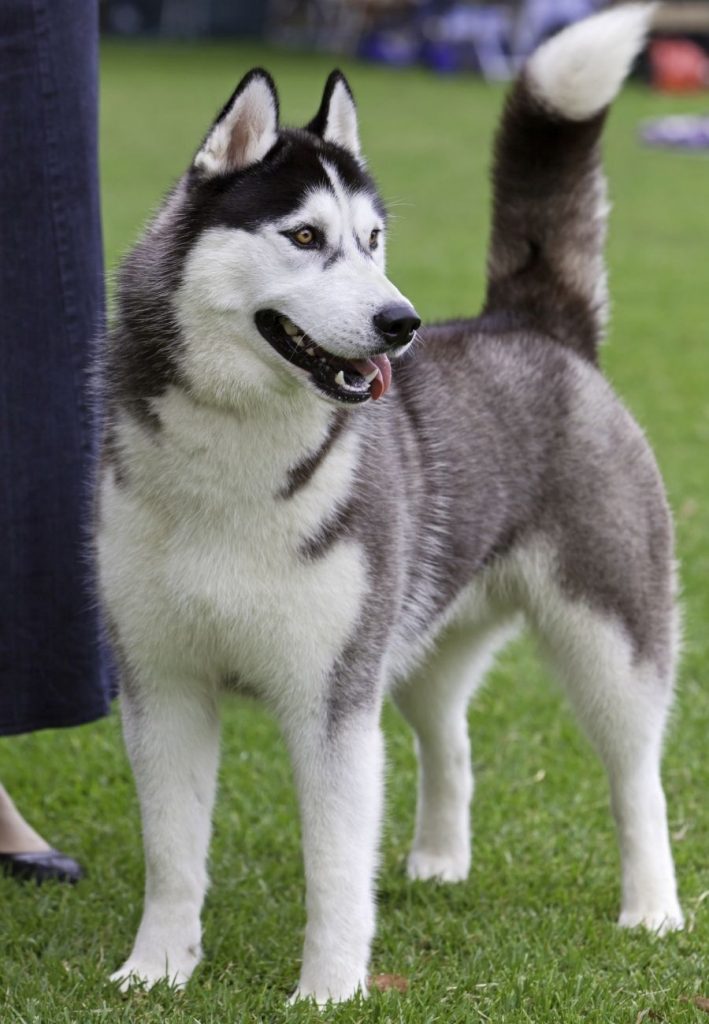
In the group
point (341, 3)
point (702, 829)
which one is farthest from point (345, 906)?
point (341, 3)

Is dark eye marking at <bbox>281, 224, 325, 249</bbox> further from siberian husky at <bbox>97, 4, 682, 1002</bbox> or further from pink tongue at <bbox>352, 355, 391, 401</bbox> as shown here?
pink tongue at <bbox>352, 355, 391, 401</bbox>

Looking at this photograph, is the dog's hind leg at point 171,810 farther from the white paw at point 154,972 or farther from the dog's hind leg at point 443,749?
the dog's hind leg at point 443,749

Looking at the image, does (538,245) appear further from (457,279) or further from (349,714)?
(457,279)

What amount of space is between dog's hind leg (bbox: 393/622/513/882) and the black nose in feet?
4.01

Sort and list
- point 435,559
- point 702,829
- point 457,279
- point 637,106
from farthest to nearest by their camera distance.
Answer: point 637,106 → point 457,279 → point 702,829 → point 435,559

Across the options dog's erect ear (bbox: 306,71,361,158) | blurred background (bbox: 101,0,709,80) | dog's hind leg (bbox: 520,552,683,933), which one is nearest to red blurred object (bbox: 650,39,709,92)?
blurred background (bbox: 101,0,709,80)

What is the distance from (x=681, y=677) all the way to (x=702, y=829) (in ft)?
3.33

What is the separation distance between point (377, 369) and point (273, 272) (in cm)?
25

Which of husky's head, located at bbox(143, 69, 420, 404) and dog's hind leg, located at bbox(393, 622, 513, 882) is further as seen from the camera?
dog's hind leg, located at bbox(393, 622, 513, 882)

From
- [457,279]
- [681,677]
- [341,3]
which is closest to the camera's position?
[681,677]

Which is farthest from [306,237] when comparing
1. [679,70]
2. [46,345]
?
[679,70]

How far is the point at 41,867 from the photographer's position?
12.2 ft

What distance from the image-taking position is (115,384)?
9.91 feet

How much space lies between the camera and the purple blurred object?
1827cm
